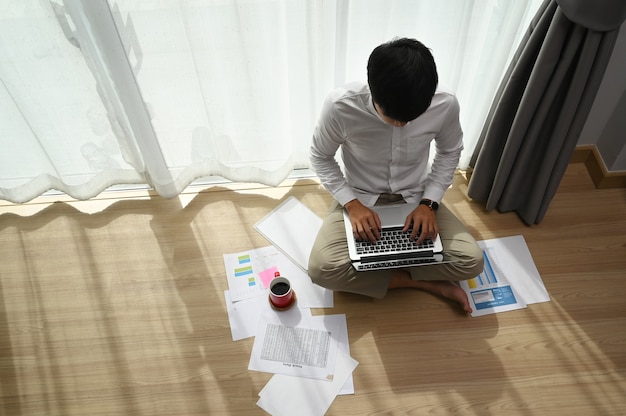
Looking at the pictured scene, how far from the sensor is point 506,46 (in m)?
1.75

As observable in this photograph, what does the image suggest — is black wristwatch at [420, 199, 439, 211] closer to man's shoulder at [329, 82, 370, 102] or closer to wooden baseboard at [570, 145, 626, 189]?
man's shoulder at [329, 82, 370, 102]

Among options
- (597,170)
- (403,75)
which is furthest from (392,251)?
(597,170)

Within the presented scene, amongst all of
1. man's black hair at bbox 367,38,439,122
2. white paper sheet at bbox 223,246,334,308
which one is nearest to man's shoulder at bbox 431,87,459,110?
man's black hair at bbox 367,38,439,122

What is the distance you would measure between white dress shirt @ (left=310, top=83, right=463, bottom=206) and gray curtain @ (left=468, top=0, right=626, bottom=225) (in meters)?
0.24

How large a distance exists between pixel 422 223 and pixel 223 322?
30.2 inches

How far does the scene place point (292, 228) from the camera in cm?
204

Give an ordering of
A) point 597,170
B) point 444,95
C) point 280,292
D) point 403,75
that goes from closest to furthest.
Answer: point 403,75 < point 444,95 < point 280,292 < point 597,170

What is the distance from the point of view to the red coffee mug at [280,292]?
1775 millimetres

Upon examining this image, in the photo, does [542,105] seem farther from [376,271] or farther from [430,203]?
[376,271]

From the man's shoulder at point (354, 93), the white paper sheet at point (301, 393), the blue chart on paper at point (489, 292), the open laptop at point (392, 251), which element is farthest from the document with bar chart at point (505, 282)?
the man's shoulder at point (354, 93)

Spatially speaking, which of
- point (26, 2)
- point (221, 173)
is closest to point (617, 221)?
point (221, 173)

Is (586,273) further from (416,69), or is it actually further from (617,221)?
(416,69)

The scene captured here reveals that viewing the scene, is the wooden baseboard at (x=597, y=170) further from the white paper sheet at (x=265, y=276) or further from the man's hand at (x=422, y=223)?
the white paper sheet at (x=265, y=276)

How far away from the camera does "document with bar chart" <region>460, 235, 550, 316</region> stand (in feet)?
6.03
